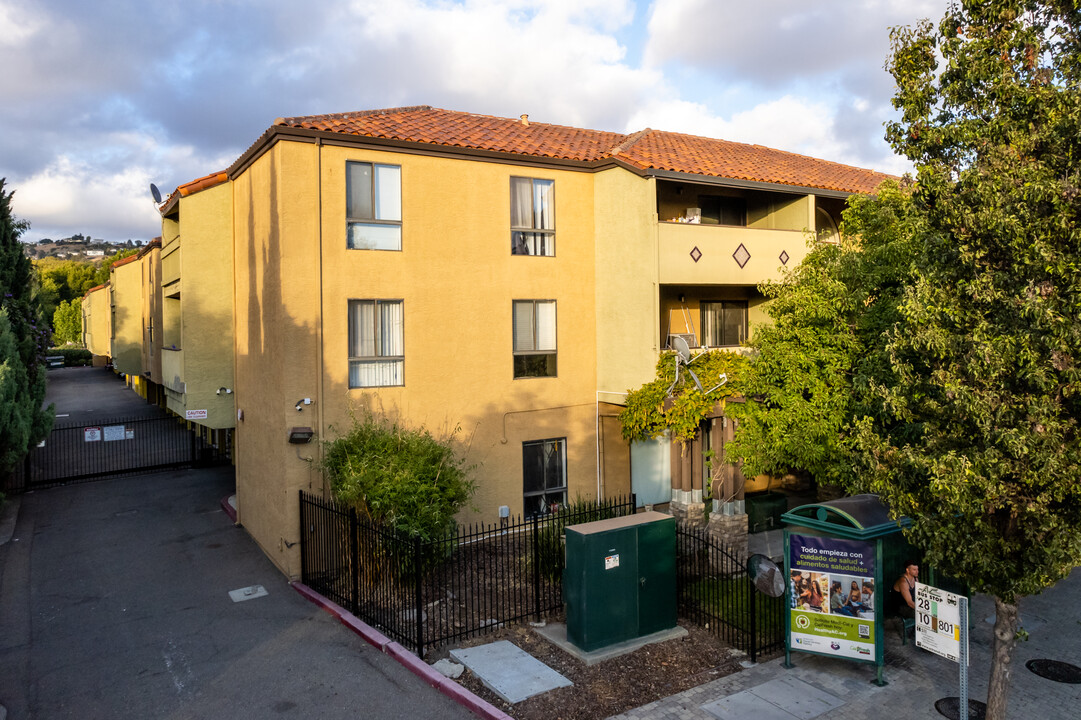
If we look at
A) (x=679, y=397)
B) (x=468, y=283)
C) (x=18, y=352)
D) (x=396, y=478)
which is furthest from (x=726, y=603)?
(x=18, y=352)

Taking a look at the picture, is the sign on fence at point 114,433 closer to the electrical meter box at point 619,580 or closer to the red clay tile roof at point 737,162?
the red clay tile roof at point 737,162

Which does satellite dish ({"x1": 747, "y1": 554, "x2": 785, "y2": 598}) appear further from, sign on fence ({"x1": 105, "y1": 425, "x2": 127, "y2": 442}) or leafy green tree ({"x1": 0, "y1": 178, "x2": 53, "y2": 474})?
sign on fence ({"x1": 105, "y1": 425, "x2": 127, "y2": 442})

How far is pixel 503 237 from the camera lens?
47.7 ft

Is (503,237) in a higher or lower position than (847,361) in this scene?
higher

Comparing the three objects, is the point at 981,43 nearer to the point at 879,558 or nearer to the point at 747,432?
the point at 879,558

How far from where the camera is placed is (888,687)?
845cm

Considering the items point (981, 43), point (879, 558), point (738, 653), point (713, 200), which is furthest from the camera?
point (713, 200)

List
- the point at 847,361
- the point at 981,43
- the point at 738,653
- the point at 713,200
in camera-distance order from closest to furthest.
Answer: the point at 981,43, the point at 738,653, the point at 847,361, the point at 713,200

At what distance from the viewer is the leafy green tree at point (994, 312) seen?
5.88 m

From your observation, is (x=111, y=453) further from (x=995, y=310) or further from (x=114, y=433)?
(x=995, y=310)

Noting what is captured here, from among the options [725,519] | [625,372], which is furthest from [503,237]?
[725,519]

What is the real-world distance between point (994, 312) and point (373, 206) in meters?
10.3

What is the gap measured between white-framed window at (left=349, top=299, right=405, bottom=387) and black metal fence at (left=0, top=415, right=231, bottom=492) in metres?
11.8

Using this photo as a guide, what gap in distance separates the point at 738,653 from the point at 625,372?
21.6 ft
